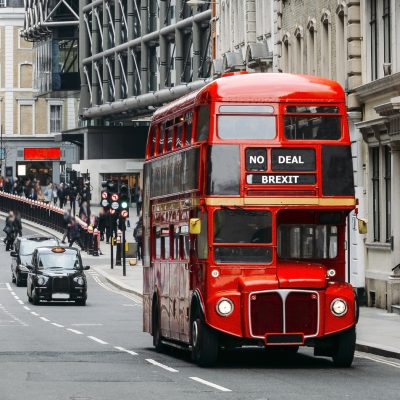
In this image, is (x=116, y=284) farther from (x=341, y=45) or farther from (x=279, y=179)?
(x=279, y=179)

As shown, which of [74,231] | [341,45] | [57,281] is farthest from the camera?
[74,231]

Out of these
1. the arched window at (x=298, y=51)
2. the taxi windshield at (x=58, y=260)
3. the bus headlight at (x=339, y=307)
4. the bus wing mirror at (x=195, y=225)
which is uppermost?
the arched window at (x=298, y=51)

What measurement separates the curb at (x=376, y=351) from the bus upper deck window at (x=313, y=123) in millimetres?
4081

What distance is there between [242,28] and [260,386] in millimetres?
40380

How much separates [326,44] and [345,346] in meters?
23.0

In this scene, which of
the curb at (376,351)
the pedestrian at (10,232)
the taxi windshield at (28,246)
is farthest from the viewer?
the pedestrian at (10,232)

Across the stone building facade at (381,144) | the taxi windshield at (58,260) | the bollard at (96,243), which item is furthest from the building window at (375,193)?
the bollard at (96,243)

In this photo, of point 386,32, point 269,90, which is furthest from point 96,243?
point 269,90

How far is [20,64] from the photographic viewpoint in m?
142

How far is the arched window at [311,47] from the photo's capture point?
46875 mm

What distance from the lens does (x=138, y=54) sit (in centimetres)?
9556

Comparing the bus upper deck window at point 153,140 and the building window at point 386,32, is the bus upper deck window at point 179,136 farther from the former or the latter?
the building window at point 386,32

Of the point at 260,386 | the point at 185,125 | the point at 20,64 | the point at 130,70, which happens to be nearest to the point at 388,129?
the point at 185,125

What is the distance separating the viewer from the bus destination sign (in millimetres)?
23500
